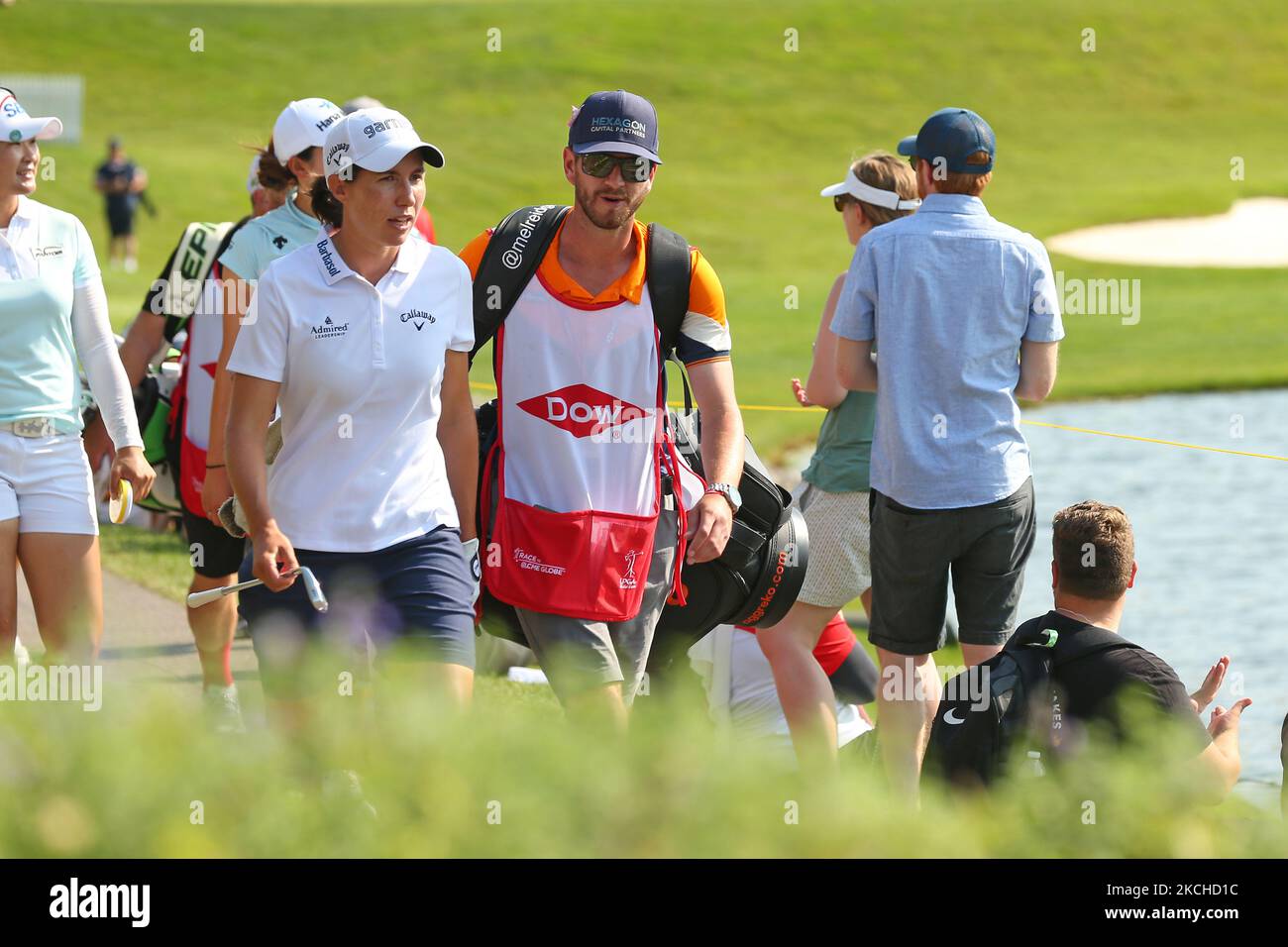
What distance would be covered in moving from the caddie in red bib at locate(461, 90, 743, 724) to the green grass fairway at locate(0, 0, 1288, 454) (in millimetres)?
21556

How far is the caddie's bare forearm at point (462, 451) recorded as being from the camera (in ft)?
15.5

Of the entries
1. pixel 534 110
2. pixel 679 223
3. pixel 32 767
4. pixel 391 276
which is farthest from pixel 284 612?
pixel 534 110

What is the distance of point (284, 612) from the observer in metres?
4.41

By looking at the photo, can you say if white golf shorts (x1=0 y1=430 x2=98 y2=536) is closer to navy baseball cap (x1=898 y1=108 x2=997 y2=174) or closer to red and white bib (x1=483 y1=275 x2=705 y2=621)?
red and white bib (x1=483 y1=275 x2=705 y2=621)

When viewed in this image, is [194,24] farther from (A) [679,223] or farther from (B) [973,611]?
(B) [973,611]

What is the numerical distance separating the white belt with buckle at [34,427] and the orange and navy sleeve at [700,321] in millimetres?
1784

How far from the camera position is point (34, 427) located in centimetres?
510

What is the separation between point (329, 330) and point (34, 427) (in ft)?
3.96

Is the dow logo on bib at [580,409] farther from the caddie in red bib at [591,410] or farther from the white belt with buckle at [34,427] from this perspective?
the white belt with buckle at [34,427]

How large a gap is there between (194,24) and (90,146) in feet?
45.8

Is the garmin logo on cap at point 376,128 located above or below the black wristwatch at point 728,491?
above

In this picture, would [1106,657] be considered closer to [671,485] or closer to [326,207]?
[671,485]

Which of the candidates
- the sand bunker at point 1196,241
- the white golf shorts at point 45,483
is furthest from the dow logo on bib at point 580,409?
the sand bunker at point 1196,241
